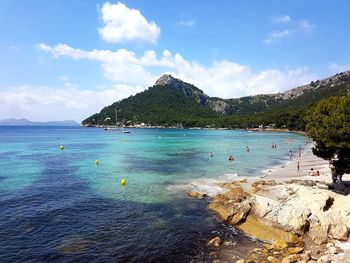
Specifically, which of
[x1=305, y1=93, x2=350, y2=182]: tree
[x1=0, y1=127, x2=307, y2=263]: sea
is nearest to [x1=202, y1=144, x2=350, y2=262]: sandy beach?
[x1=0, y1=127, x2=307, y2=263]: sea

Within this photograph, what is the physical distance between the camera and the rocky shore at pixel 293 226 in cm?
2238

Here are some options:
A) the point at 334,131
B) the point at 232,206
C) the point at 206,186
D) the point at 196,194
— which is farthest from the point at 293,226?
the point at 206,186

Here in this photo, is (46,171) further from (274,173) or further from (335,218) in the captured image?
(335,218)

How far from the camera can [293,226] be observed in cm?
2623

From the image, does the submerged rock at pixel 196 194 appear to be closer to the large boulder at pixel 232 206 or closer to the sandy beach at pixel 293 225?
the large boulder at pixel 232 206

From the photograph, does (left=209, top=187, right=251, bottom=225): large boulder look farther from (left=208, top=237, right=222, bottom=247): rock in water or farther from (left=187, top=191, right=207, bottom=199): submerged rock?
(left=208, top=237, right=222, bottom=247): rock in water

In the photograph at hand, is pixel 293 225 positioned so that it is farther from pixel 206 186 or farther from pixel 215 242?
pixel 206 186

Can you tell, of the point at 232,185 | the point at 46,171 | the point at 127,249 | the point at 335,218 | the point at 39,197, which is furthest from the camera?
the point at 46,171

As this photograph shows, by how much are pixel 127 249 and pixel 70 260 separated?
4.30 m

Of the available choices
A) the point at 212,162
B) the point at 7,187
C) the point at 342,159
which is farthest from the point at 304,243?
the point at 212,162

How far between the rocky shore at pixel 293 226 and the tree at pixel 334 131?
4.17 m

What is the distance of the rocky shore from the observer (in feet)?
73.4

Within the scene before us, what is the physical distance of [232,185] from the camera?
43.4m

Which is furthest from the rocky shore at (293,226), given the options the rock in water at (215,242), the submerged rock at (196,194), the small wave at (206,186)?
the small wave at (206,186)
